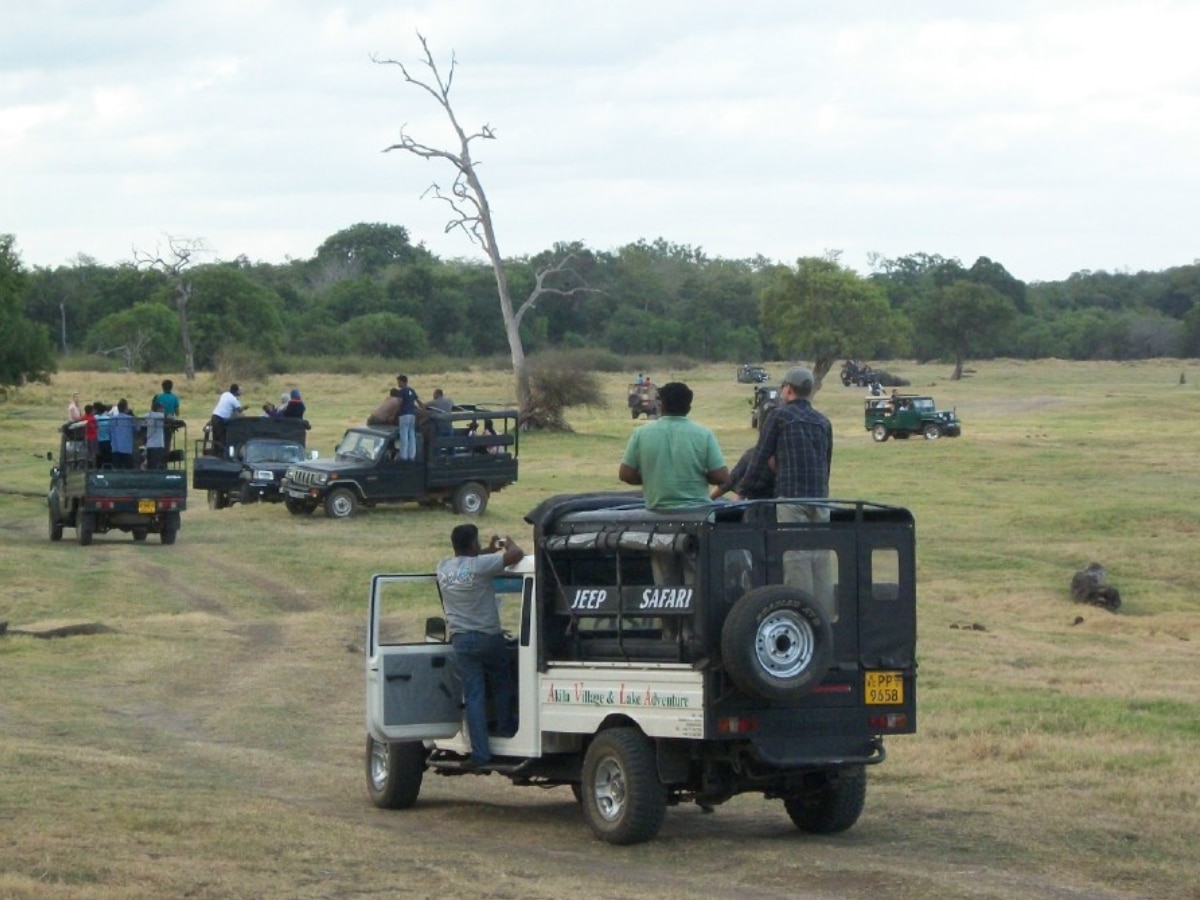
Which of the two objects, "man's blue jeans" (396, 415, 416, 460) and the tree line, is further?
the tree line

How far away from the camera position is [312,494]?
33.2m

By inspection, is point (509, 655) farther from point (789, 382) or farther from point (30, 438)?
point (30, 438)

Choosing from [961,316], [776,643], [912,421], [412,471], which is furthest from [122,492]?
[961,316]

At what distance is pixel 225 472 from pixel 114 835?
26.4m

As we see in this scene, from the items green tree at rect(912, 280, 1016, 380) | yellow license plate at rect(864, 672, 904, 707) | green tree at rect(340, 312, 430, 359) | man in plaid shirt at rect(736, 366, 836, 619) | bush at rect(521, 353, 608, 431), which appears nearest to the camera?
yellow license plate at rect(864, 672, 904, 707)

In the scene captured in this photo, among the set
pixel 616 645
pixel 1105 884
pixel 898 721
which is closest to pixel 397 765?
pixel 616 645

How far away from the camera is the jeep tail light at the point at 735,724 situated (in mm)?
9312

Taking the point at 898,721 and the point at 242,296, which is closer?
the point at 898,721

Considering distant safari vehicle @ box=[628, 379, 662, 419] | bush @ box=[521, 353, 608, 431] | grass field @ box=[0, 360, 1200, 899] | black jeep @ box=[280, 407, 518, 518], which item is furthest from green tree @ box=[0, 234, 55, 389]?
black jeep @ box=[280, 407, 518, 518]

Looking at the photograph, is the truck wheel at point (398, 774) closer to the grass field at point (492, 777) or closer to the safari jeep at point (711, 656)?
the grass field at point (492, 777)

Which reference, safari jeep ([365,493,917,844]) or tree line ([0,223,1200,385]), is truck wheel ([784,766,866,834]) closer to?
safari jeep ([365,493,917,844])

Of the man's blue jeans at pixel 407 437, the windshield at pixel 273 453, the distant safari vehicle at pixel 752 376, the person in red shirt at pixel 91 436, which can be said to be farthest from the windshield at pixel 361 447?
the distant safari vehicle at pixel 752 376

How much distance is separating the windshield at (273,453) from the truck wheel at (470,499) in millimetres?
3600

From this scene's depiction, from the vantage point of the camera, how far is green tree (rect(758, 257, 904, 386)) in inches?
3524
